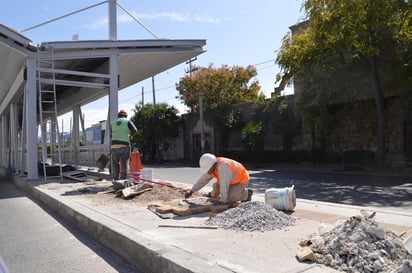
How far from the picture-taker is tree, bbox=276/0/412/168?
15188mm

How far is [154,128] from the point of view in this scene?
3203 centimetres

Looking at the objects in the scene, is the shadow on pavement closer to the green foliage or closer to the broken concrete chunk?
the broken concrete chunk

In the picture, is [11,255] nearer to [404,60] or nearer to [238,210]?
[238,210]

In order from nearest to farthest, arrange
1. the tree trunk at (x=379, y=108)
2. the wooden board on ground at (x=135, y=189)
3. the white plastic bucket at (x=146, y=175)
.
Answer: the wooden board on ground at (x=135, y=189) < the white plastic bucket at (x=146, y=175) < the tree trunk at (x=379, y=108)

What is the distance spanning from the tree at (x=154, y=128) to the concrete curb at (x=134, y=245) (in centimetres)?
2460

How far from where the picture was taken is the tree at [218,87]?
102 ft

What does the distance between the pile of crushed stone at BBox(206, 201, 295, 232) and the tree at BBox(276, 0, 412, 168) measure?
12.0 meters

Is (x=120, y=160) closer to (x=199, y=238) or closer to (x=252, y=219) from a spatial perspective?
(x=252, y=219)

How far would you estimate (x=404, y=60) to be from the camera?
53.0 feet

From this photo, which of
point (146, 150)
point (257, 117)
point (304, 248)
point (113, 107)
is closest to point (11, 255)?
point (304, 248)

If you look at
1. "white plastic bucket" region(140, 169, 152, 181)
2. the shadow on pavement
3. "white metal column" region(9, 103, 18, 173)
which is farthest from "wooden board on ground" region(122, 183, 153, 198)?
"white metal column" region(9, 103, 18, 173)

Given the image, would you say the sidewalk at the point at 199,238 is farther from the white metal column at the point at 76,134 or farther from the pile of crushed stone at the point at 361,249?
the white metal column at the point at 76,134

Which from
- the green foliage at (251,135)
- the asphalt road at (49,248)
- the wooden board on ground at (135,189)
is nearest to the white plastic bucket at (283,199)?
the asphalt road at (49,248)

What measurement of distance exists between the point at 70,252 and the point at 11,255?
31.7 inches
